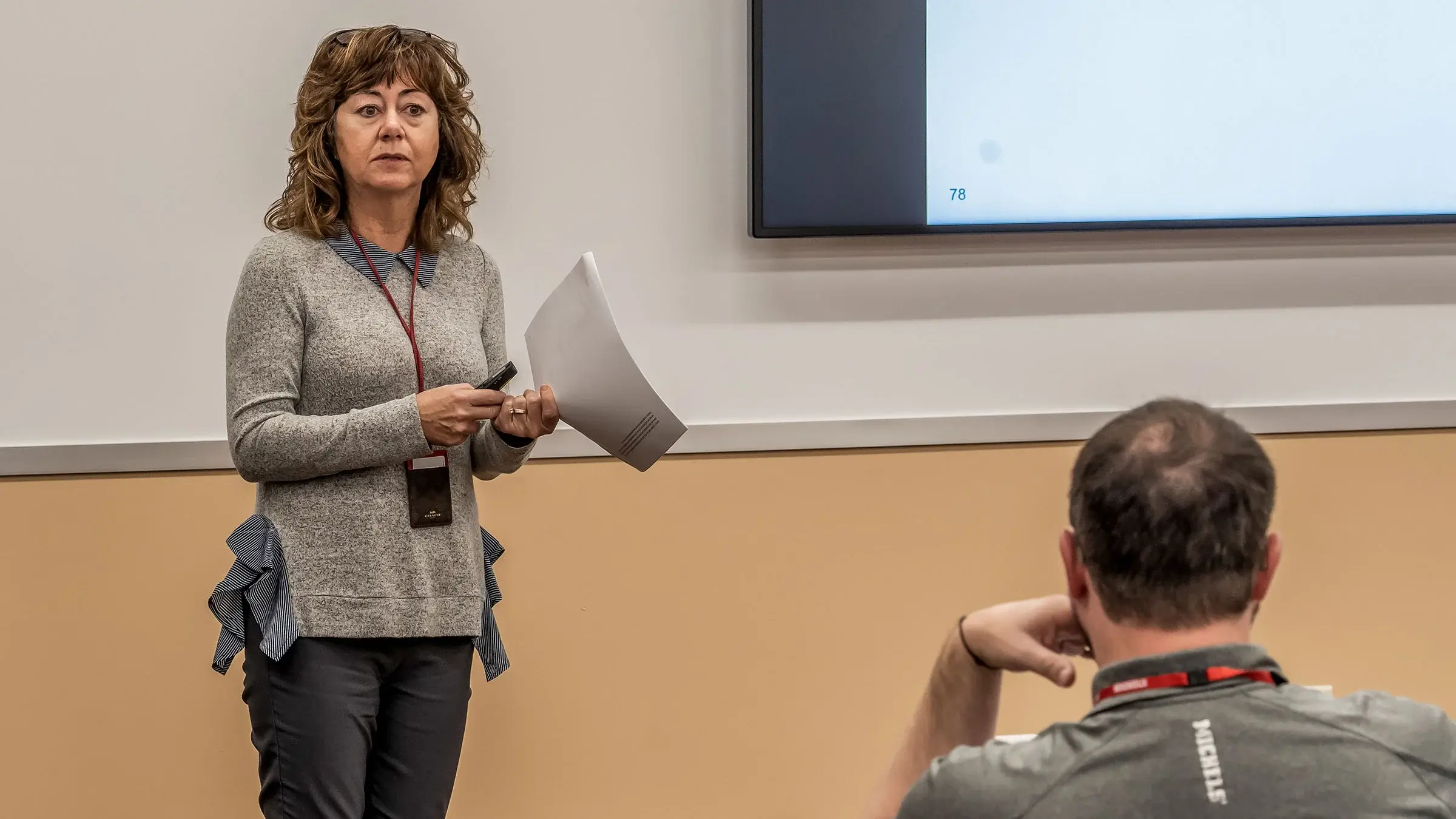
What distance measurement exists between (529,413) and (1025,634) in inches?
36.4

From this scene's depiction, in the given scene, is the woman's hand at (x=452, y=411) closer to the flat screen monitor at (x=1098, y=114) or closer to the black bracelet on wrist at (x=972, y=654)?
the black bracelet on wrist at (x=972, y=654)

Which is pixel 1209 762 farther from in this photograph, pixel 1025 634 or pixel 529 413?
pixel 529 413

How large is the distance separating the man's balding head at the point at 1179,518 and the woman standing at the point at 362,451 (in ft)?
3.21

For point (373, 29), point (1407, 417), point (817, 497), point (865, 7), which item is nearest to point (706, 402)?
point (817, 497)

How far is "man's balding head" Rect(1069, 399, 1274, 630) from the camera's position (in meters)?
0.96

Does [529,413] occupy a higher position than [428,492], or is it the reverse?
[529,413]

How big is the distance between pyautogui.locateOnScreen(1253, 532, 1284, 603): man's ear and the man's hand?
14 cm

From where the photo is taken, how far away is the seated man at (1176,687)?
865 mm

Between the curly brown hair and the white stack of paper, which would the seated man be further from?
the curly brown hair

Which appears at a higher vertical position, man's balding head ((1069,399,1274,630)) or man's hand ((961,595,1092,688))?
man's balding head ((1069,399,1274,630))

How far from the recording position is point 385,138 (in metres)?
1.81

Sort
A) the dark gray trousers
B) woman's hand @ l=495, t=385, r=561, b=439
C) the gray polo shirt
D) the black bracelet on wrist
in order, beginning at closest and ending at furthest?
the gray polo shirt < the black bracelet on wrist < the dark gray trousers < woman's hand @ l=495, t=385, r=561, b=439

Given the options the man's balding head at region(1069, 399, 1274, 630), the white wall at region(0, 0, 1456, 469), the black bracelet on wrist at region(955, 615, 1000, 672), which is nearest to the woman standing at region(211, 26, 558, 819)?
the white wall at region(0, 0, 1456, 469)

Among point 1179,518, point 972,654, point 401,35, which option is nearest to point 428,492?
point 401,35
